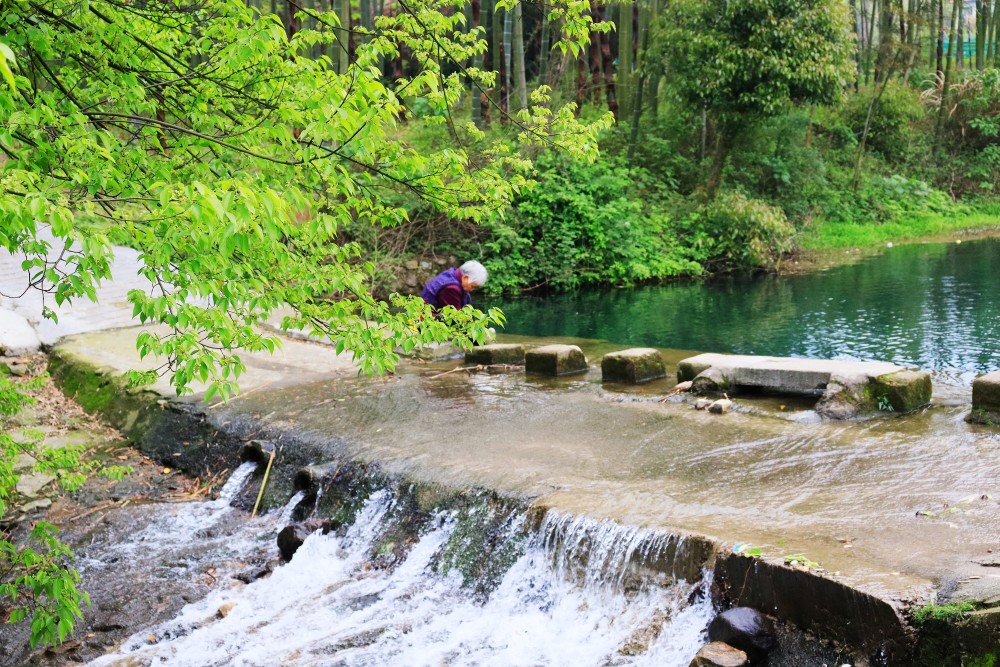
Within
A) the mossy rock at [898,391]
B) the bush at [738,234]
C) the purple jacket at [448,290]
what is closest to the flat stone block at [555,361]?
the purple jacket at [448,290]

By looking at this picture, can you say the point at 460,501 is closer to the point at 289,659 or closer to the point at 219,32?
the point at 289,659

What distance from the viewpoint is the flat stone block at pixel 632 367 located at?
8859mm

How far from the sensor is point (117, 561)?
6.60 metres

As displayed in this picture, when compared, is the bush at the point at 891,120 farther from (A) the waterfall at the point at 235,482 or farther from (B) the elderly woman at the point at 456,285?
(A) the waterfall at the point at 235,482

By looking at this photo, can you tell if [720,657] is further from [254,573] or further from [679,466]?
[254,573]

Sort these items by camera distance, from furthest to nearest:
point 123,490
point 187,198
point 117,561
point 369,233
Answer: point 369,233, point 123,490, point 117,561, point 187,198

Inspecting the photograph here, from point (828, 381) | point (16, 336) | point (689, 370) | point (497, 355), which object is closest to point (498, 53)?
point (497, 355)

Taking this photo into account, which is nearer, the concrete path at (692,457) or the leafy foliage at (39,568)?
the leafy foliage at (39,568)

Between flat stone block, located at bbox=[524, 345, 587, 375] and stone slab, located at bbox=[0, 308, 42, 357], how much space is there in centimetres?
630

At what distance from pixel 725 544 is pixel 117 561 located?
176 inches

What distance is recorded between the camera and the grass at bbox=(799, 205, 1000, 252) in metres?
22.9

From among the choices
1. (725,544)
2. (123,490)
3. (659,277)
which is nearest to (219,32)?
(725,544)

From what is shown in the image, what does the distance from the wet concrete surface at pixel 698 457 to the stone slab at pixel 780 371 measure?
17cm

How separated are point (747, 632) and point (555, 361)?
17.2 feet
